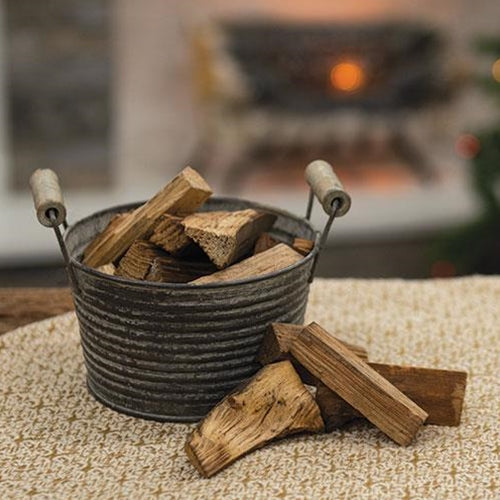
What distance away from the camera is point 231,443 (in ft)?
3.17

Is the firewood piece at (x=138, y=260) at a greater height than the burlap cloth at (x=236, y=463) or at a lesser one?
greater

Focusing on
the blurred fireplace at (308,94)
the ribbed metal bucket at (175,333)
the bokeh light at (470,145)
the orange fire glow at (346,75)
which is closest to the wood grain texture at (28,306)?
the ribbed metal bucket at (175,333)

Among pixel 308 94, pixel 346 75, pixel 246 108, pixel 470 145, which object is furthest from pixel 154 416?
pixel 346 75

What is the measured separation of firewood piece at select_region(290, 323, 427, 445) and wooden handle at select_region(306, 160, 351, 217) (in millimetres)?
136

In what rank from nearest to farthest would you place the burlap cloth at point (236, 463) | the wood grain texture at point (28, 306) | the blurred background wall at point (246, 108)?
the burlap cloth at point (236, 463), the wood grain texture at point (28, 306), the blurred background wall at point (246, 108)

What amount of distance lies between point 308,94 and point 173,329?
Result: 2.87 meters

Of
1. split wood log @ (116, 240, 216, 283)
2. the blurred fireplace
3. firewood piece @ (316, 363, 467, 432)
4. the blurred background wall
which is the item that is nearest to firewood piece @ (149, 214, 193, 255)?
split wood log @ (116, 240, 216, 283)

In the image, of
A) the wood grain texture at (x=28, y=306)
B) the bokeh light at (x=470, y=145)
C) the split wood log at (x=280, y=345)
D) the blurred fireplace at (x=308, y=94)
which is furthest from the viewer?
the blurred fireplace at (x=308, y=94)

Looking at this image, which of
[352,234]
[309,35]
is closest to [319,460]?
[352,234]

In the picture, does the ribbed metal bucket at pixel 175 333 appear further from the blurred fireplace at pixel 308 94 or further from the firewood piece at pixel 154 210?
the blurred fireplace at pixel 308 94

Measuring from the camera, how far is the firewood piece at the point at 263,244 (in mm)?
1126

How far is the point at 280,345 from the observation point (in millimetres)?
1029

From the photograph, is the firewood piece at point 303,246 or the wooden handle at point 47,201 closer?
the wooden handle at point 47,201

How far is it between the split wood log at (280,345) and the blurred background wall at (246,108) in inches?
89.7
